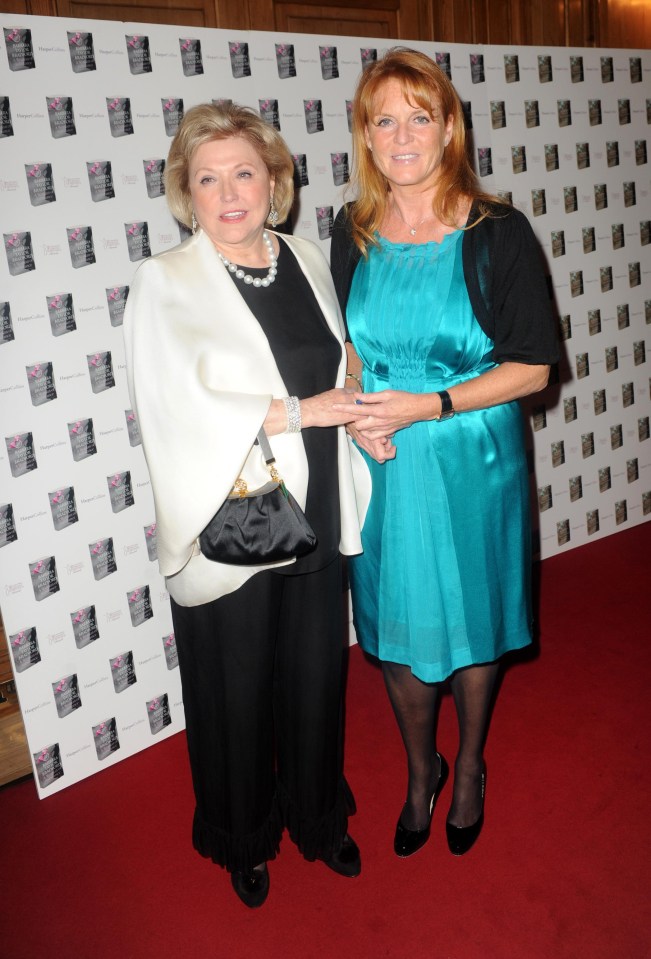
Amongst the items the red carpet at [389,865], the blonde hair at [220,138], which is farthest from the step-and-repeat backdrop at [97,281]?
the blonde hair at [220,138]

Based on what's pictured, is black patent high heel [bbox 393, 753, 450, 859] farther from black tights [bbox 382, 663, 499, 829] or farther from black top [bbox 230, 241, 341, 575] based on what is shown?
black top [bbox 230, 241, 341, 575]

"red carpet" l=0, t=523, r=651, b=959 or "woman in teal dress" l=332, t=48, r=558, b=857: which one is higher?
"woman in teal dress" l=332, t=48, r=558, b=857

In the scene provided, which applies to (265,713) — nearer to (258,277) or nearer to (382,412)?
(382,412)

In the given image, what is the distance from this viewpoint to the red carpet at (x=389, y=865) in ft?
6.81

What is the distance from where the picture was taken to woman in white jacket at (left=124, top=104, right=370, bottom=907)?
1728 millimetres

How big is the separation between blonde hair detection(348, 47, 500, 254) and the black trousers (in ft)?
2.79

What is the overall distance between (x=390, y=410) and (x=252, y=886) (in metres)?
1.29

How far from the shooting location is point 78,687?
2688 millimetres

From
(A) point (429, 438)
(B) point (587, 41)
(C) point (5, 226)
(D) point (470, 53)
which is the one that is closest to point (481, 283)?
(A) point (429, 438)

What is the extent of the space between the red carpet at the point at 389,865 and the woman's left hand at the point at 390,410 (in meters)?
1.22

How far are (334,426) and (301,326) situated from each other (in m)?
0.25

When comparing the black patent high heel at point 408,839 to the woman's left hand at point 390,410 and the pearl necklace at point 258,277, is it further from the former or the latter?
the pearl necklace at point 258,277

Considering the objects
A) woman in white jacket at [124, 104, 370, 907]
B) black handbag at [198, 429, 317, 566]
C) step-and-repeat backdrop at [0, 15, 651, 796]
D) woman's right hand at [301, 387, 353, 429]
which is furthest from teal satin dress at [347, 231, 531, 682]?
step-and-repeat backdrop at [0, 15, 651, 796]

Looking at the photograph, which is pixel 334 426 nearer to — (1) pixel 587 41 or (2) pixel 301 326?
(2) pixel 301 326
